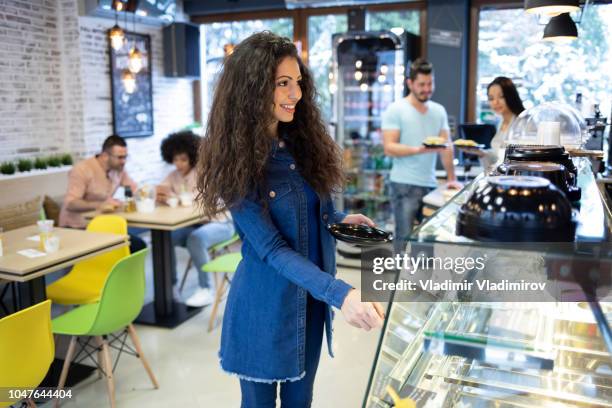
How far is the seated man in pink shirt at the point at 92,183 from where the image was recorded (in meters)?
4.80

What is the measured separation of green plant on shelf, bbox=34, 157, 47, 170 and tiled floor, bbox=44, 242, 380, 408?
2.53 meters

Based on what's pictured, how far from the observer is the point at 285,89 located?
5.74 feet

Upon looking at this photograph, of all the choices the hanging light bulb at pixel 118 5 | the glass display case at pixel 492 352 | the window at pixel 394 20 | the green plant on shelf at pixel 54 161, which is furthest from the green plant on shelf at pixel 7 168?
the glass display case at pixel 492 352

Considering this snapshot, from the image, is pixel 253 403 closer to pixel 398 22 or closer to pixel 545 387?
pixel 545 387

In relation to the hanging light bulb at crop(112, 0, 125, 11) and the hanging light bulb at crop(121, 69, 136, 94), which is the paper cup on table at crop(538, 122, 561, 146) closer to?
the hanging light bulb at crop(112, 0, 125, 11)

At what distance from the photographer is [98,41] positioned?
6.45m

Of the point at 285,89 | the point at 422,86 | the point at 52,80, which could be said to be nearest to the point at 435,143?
the point at 422,86

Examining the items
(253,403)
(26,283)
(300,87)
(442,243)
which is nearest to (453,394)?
(442,243)

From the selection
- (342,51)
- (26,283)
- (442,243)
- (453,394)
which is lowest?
(26,283)

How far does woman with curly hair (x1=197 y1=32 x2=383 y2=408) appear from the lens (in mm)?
1688

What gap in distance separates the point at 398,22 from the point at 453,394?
5931 millimetres

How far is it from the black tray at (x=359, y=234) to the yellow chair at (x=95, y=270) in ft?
7.98

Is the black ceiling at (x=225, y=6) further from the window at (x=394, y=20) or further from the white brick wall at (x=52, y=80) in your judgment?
the white brick wall at (x=52, y=80)

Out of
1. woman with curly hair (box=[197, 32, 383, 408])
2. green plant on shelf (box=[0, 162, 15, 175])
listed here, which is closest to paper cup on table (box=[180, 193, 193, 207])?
green plant on shelf (box=[0, 162, 15, 175])
